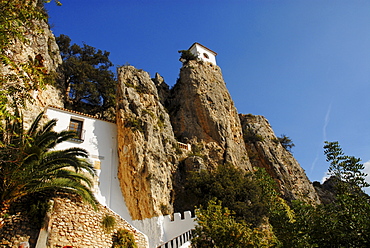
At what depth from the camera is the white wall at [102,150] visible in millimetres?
15469

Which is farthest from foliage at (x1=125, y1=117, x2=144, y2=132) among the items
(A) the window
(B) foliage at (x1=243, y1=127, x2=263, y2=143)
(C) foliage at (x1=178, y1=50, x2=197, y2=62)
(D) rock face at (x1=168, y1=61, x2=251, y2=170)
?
(C) foliage at (x1=178, y1=50, x2=197, y2=62)

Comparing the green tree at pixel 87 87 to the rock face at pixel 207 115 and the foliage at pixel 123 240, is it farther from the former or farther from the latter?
the foliage at pixel 123 240

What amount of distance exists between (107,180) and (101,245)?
5128 mm

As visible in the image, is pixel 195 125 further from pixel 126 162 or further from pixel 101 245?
pixel 101 245

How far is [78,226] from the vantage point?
11469mm

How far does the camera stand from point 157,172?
672 inches

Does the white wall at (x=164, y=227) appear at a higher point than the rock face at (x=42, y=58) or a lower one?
lower

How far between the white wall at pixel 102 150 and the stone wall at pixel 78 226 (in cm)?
297

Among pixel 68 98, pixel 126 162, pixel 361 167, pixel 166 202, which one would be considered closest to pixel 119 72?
pixel 68 98

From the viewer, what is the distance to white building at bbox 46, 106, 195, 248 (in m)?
14.4

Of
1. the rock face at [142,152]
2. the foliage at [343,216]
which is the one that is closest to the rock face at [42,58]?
the rock face at [142,152]

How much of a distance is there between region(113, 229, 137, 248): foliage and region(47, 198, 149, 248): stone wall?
0.22 m

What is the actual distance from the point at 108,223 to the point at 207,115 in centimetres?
1794

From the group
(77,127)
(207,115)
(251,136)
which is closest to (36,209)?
(77,127)
